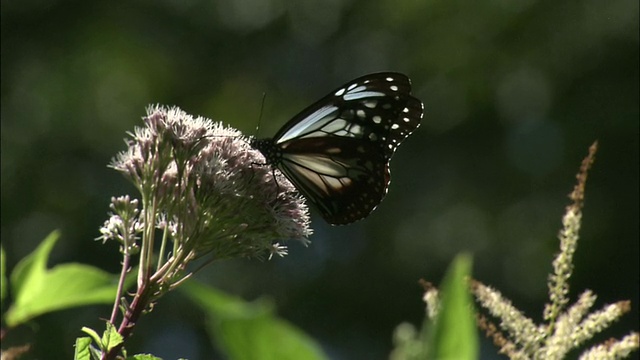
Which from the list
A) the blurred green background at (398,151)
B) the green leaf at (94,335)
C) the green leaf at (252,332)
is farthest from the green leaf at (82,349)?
the blurred green background at (398,151)

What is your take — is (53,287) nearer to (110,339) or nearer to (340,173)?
(110,339)

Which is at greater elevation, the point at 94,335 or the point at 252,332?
the point at 94,335

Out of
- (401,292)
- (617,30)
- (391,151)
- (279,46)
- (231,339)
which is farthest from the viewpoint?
(279,46)

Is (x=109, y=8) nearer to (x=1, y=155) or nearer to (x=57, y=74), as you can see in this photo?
(x=57, y=74)

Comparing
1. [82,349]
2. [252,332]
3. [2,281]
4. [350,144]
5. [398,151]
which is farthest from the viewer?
[398,151]

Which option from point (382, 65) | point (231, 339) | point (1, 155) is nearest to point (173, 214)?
point (231, 339)

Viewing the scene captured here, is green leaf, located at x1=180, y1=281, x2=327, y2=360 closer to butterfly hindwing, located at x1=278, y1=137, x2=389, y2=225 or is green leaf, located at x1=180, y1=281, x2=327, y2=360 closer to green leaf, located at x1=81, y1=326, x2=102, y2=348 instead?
green leaf, located at x1=81, y1=326, x2=102, y2=348

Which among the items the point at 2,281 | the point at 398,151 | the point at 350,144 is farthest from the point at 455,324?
the point at 398,151
